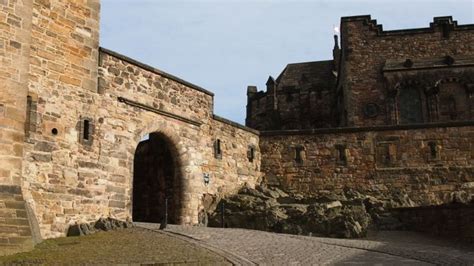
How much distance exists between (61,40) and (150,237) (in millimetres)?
5452

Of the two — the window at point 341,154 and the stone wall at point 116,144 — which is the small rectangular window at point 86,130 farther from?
the window at point 341,154

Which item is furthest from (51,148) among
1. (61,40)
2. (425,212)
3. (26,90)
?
(425,212)

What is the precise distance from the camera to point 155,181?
19484mm

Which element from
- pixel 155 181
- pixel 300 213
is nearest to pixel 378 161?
pixel 300 213

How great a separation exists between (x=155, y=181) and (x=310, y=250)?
7.46 metres

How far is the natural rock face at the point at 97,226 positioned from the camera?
48.3 ft

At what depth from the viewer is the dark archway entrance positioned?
18750 millimetres

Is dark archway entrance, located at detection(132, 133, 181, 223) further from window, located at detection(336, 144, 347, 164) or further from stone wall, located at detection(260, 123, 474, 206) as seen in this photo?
window, located at detection(336, 144, 347, 164)

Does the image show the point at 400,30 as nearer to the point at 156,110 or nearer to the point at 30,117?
the point at 156,110

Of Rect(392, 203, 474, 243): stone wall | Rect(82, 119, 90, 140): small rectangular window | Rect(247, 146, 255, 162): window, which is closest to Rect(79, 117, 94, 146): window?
Rect(82, 119, 90, 140): small rectangular window

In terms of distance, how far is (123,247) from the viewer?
12.5 m

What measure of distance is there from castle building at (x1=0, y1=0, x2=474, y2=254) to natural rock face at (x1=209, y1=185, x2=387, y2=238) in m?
0.68

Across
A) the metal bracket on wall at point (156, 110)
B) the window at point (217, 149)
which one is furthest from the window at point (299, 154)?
the metal bracket on wall at point (156, 110)

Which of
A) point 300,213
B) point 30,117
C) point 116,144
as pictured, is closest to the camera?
point 30,117
